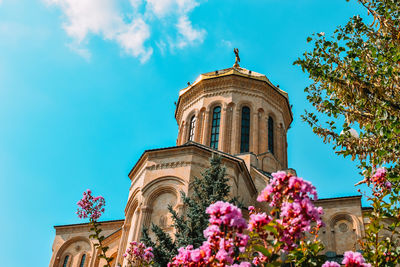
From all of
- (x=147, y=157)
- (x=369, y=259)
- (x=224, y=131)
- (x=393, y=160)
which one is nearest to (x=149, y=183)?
(x=147, y=157)

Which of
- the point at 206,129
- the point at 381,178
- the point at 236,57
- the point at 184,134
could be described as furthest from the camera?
the point at 236,57

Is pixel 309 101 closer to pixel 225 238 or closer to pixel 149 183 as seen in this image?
pixel 225 238

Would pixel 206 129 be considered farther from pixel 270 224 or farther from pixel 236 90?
pixel 270 224

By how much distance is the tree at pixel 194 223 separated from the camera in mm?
9680

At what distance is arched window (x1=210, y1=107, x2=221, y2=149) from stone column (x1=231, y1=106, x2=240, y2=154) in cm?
83

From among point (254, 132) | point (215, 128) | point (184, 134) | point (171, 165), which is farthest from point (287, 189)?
point (184, 134)

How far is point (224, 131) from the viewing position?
1928cm

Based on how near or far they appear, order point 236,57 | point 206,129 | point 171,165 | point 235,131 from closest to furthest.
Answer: point 171,165
point 235,131
point 206,129
point 236,57

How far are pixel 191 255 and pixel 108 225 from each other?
17545mm

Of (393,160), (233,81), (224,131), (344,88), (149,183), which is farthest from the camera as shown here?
(233,81)

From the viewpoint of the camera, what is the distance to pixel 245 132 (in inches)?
771

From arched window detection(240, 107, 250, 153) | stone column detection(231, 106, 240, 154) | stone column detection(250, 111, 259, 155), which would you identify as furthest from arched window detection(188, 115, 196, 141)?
stone column detection(250, 111, 259, 155)

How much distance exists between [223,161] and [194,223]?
4.30 m

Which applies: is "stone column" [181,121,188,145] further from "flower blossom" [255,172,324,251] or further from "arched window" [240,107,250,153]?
"flower blossom" [255,172,324,251]
